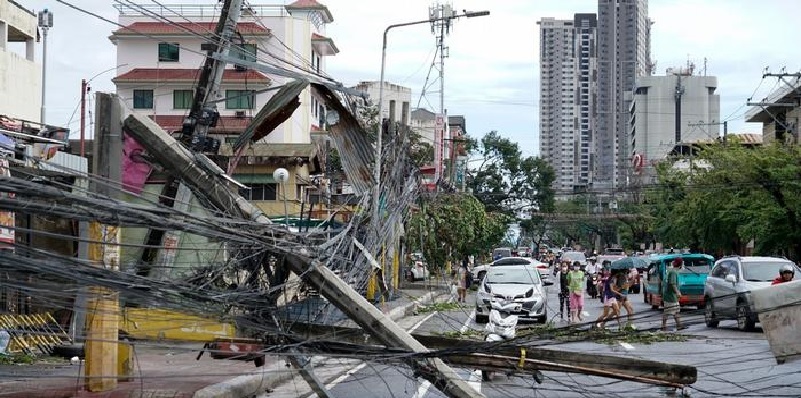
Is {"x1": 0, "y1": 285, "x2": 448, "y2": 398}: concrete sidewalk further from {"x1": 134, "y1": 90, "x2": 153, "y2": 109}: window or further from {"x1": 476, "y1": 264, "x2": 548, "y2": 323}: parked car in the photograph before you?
{"x1": 134, "y1": 90, "x2": 153, "y2": 109}: window

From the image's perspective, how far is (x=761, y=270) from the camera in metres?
25.7

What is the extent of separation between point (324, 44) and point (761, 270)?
138 feet

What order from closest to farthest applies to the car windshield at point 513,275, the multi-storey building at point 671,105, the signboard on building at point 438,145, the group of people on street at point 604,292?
the group of people on street at point 604,292, the car windshield at point 513,275, the signboard on building at point 438,145, the multi-storey building at point 671,105

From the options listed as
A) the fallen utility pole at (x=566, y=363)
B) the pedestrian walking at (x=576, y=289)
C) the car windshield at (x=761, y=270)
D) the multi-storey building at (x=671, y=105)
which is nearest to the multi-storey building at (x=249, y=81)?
the pedestrian walking at (x=576, y=289)

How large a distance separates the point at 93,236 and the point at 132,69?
A: 1806 inches

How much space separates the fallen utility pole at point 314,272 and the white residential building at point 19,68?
2374 centimetres

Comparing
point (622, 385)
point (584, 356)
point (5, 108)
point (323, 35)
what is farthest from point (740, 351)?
point (323, 35)

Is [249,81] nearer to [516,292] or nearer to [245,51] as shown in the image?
[516,292]

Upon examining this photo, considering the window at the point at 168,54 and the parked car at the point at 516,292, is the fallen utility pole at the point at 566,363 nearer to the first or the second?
the parked car at the point at 516,292

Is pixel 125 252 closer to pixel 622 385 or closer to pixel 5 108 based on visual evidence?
pixel 622 385

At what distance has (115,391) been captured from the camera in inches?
513

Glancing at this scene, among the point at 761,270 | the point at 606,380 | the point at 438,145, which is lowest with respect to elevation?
the point at 606,380

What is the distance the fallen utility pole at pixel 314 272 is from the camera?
9508 mm

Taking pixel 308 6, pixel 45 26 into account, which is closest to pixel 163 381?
pixel 45 26
